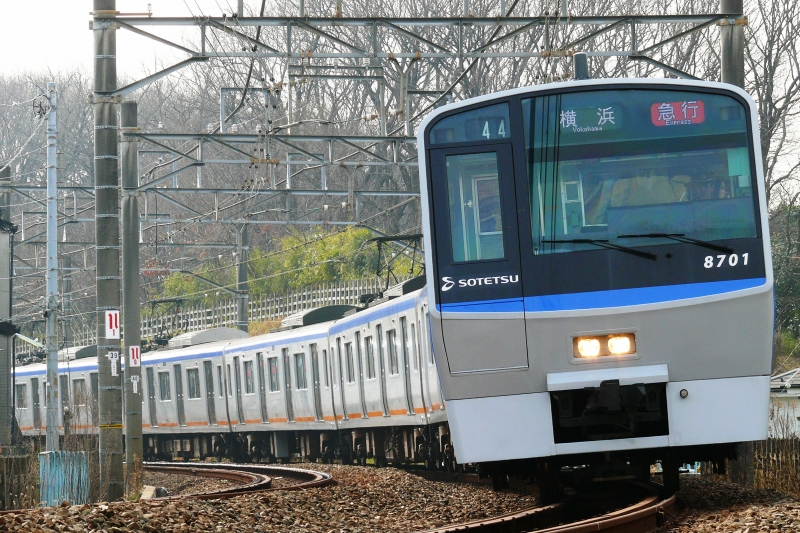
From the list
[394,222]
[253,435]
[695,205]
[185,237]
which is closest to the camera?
[695,205]

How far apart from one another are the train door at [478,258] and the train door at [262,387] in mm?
16084

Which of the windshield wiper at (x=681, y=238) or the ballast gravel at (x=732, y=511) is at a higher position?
the windshield wiper at (x=681, y=238)

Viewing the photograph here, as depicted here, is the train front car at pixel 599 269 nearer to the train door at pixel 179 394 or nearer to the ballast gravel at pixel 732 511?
the ballast gravel at pixel 732 511

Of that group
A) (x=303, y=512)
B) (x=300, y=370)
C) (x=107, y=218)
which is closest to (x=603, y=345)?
(x=303, y=512)

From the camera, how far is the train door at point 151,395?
2964cm

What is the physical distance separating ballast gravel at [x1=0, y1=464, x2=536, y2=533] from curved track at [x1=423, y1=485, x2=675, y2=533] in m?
1.17

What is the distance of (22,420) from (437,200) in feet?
87.6

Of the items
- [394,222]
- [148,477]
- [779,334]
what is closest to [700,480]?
[148,477]

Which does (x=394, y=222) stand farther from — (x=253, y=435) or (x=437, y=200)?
(x=437, y=200)

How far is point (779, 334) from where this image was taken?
102ft

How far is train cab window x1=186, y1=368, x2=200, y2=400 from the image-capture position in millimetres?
27708

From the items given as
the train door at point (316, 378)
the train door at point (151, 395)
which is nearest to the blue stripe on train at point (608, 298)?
the train door at point (316, 378)

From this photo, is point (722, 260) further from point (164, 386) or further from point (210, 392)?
point (164, 386)

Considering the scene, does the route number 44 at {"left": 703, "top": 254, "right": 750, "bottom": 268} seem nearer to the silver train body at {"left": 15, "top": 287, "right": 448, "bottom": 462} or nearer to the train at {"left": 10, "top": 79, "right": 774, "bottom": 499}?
the train at {"left": 10, "top": 79, "right": 774, "bottom": 499}
